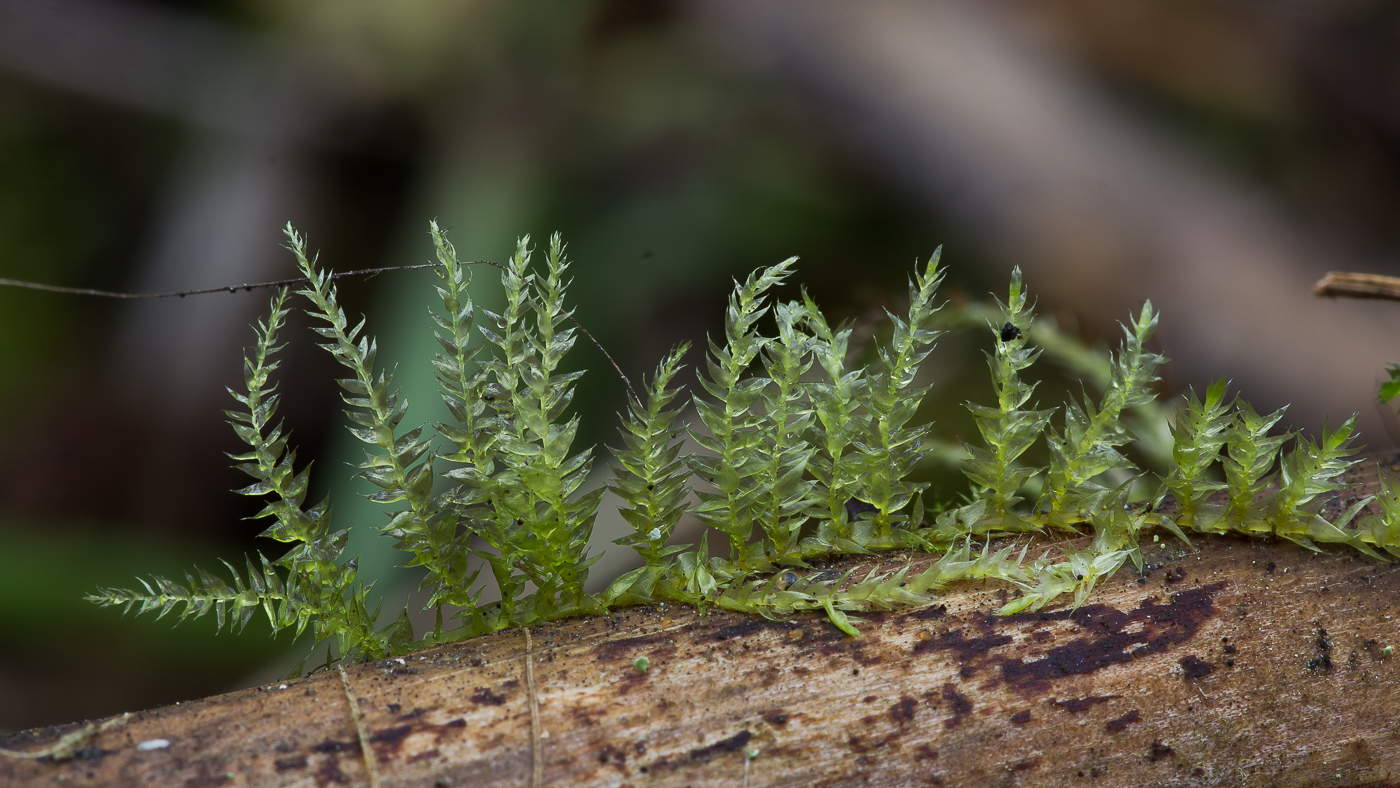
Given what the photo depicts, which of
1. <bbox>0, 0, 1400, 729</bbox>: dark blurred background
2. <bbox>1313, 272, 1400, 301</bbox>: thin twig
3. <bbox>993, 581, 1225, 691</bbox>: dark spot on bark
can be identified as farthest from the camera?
<bbox>0, 0, 1400, 729</bbox>: dark blurred background

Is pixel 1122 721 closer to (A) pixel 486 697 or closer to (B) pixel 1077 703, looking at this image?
(B) pixel 1077 703

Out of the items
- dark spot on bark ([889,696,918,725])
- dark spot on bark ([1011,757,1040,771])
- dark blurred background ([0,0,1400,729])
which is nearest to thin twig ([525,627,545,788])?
dark spot on bark ([889,696,918,725])

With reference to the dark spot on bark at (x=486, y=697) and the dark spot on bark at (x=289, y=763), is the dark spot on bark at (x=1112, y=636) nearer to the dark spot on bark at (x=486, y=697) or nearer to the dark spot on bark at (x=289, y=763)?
the dark spot on bark at (x=486, y=697)

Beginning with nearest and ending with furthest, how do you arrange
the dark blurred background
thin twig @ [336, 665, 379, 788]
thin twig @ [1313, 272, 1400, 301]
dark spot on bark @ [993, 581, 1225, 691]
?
thin twig @ [336, 665, 379, 788] → dark spot on bark @ [993, 581, 1225, 691] → thin twig @ [1313, 272, 1400, 301] → the dark blurred background

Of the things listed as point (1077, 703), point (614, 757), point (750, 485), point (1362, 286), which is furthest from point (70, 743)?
point (1362, 286)

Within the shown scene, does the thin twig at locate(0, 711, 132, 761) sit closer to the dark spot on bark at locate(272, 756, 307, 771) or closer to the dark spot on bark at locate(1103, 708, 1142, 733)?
the dark spot on bark at locate(272, 756, 307, 771)

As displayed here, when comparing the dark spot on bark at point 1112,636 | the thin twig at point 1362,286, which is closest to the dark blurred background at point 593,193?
the thin twig at point 1362,286

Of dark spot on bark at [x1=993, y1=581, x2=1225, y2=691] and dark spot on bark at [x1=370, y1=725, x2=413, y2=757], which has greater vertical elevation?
dark spot on bark at [x1=370, y1=725, x2=413, y2=757]
